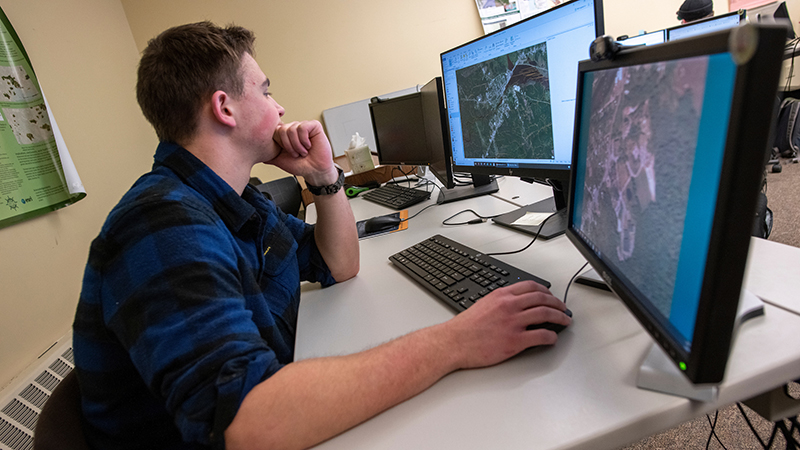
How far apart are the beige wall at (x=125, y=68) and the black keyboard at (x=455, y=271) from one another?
1.59 m

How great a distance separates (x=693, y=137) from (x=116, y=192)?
2835 mm

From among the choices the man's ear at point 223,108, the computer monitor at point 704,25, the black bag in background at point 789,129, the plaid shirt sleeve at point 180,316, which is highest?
Result: the computer monitor at point 704,25

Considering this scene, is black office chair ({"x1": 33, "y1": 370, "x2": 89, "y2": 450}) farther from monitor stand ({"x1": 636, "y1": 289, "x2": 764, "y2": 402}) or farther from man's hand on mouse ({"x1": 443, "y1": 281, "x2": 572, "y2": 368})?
monitor stand ({"x1": 636, "y1": 289, "x2": 764, "y2": 402})

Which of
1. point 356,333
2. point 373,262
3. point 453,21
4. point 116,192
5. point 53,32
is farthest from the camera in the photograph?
point 453,21

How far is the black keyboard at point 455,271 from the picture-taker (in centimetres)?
73

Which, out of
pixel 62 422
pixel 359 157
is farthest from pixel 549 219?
pixel 359 157

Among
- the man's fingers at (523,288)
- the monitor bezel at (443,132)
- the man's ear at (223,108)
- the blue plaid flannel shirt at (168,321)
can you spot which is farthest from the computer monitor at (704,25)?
the blue plaid flannel shirt at (168,321)

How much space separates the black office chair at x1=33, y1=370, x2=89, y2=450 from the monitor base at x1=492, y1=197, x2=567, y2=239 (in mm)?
938

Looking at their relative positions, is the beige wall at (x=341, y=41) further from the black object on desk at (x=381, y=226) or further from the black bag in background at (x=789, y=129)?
the black bag in background at (x=789, y=129)

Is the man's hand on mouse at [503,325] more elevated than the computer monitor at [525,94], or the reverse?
the computer monitor at [525,94]

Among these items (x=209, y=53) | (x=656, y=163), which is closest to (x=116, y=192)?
(x=209, y=53)

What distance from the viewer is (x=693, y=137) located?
0.34m

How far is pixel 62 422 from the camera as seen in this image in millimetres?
569

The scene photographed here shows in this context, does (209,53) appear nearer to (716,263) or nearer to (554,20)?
(554,20)
